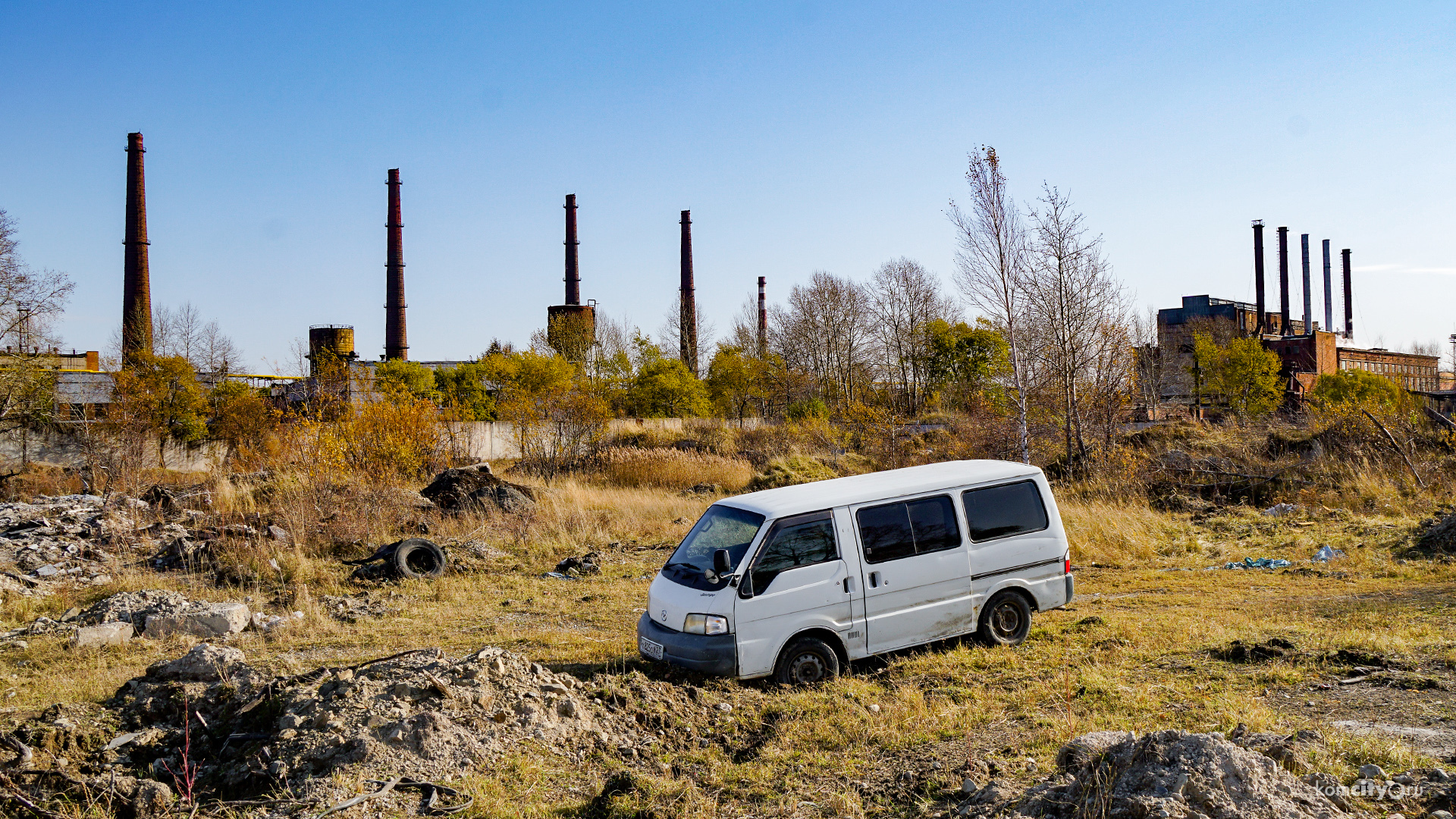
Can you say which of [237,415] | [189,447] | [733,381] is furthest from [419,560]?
[733,381]

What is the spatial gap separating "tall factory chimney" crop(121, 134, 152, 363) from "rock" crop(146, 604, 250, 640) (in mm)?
36079

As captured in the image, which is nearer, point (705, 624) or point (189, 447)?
point (705, 624)

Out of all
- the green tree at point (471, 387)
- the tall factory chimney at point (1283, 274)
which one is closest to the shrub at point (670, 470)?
the green tree at point (471, 387)

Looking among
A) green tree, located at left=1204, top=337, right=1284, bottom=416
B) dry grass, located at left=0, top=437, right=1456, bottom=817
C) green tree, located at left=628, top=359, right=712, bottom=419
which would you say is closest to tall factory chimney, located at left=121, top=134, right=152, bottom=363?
green tree, located at left=628, top=359, right=712, bottom=419

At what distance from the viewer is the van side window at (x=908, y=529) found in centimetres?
749

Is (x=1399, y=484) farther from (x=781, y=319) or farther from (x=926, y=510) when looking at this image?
(x=781, y=319)

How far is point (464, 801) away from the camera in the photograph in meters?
5.11

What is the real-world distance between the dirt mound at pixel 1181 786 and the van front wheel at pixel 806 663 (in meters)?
2.88

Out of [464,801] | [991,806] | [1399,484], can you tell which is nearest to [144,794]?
[464,801]

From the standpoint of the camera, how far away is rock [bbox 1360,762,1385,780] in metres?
4.42

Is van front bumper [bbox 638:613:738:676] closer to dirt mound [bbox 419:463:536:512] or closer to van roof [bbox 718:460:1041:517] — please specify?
van roof [bbox 718:460:1041:517]

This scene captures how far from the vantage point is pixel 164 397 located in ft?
116

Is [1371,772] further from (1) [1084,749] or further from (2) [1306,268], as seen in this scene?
(2) [1306,268]

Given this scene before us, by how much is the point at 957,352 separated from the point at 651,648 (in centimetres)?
4529
